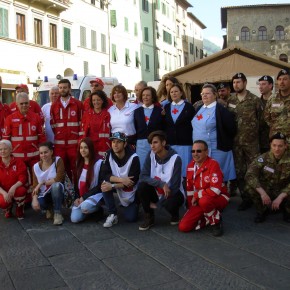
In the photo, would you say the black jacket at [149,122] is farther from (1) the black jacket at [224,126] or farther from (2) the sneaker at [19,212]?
(2) the sneaker at [19,212]

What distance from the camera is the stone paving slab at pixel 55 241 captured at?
14.6ft

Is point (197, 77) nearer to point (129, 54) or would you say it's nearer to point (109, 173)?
point (109, 173)

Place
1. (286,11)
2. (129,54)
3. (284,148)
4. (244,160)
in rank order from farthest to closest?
(286,11) < (129,54) < (244,160) < (284,148)

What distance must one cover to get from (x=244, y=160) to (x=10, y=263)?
374 centimetres

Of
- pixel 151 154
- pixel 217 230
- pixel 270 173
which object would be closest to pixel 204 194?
pixel 217 230

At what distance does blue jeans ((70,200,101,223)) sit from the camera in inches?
216

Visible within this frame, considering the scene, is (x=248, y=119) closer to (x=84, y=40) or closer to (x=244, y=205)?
(x=244, y=205)

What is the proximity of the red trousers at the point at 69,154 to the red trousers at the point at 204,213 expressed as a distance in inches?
88.2

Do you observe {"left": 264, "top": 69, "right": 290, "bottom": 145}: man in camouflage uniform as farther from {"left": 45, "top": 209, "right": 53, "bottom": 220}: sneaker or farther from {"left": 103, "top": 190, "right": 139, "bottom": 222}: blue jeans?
{"left": 45, "top": 209, "right": 53, "bottom": 220}: sneaker

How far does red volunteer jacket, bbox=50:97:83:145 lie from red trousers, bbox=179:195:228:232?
7.84 ft

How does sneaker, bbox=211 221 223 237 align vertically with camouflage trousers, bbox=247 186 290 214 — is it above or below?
below

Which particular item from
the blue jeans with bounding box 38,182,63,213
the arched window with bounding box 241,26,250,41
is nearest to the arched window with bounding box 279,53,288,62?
the arched window with bounding box 241,26,250,41

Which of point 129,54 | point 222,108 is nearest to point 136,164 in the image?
point 222,108

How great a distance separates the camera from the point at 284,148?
5.50m
